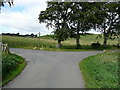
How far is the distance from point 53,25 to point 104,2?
15.7 metres

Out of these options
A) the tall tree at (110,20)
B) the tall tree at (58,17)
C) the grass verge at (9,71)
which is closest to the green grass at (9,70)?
the grass verge at (9,71)

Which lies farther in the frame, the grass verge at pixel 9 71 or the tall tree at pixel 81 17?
the tall tree at pixel 81 17

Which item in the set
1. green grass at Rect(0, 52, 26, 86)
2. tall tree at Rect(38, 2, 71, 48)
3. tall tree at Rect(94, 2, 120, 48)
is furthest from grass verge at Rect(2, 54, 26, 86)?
tall tree at Rect(94, 2, 120, 48)

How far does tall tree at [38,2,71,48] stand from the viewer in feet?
145

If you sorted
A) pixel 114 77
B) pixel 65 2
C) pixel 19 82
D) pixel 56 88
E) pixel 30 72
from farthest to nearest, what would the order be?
pixel 65 2, pixel 30 72, pixel 114 77, pixel 19 82, pixel 56 88

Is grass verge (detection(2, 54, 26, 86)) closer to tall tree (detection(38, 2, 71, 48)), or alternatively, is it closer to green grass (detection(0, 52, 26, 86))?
green grass (detection(0, 52, 26, 86))

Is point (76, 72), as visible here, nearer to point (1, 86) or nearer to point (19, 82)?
point (19, 82)

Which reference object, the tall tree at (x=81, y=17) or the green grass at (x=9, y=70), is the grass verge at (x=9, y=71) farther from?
the tall tree at (x=81, y=17)

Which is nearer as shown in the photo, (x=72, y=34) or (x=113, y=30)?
(x=72, y=34)

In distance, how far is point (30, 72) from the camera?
18188mm

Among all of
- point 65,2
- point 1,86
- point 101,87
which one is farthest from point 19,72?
point 65,2

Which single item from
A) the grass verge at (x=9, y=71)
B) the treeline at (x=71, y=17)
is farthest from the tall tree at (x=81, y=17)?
the grass verge at (x=9, y=71)

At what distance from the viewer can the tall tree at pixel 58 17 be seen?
4410cm

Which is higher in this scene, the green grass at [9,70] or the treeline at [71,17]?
the treeline at [71,17]
